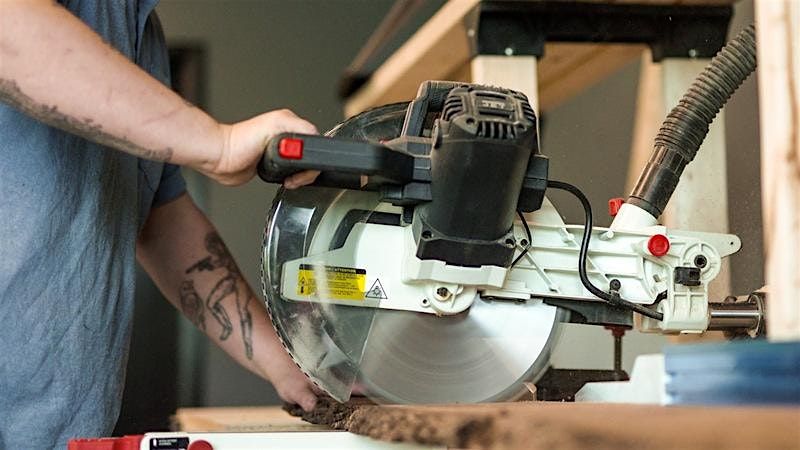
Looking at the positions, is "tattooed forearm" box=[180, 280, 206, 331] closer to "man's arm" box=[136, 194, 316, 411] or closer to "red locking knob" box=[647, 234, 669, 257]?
"man's arm" box=[136, 194, 316, 411]

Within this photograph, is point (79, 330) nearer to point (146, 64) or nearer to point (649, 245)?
point (146, 64)

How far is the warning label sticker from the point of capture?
134 cm

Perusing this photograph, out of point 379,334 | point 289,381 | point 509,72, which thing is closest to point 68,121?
point 379,334

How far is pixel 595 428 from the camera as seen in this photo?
70 centimetres

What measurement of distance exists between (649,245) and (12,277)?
2.87 ft

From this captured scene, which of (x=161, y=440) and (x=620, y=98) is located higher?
(x=620, y=98)

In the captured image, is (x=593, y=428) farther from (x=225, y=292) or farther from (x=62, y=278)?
(x=225, y=292)

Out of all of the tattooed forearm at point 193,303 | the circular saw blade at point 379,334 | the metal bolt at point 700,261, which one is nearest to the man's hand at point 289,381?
the tattooed forearm at point 193,303

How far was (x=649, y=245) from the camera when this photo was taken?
138 centimetres

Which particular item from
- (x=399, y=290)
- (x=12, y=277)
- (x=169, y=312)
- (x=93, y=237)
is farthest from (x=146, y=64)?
(x=169, y=312)

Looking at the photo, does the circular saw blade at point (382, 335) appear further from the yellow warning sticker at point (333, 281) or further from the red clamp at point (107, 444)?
the red clamp at point (107, 444)

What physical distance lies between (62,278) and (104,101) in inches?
15.2

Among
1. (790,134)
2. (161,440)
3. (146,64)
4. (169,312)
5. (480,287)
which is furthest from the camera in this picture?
(169,312)

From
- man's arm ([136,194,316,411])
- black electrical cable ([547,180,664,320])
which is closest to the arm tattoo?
man's arm ([136,194,316,411])
